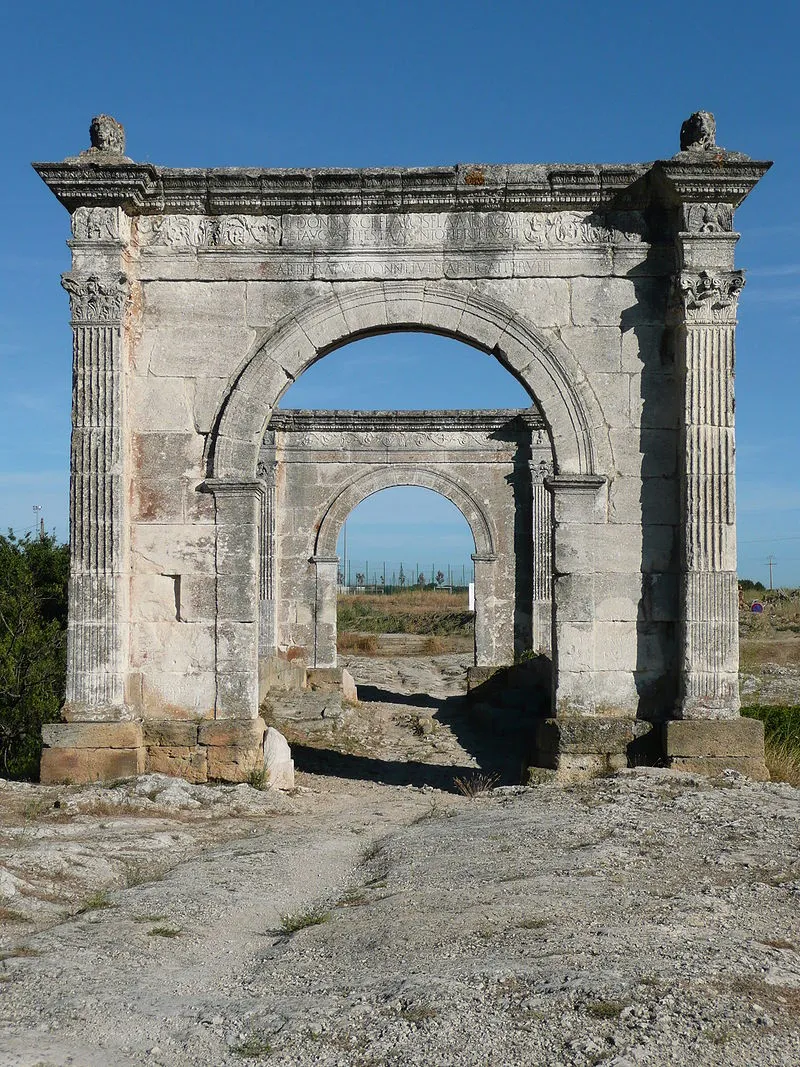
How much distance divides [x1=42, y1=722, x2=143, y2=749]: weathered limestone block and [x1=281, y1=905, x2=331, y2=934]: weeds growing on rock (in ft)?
11.3

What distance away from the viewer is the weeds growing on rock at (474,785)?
8078 mm

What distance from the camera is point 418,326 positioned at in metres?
8.48

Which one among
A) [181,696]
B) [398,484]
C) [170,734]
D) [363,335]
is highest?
[363,335]

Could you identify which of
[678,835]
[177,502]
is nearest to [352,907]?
[678,835]

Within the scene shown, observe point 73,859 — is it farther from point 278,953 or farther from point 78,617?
point 78,617

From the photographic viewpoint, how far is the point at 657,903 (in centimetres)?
449

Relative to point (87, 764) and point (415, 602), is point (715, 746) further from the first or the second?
point (415, 602)

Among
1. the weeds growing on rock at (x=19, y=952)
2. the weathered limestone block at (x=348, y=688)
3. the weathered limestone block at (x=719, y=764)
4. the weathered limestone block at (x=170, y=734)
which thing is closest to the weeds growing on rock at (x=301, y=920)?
the weeds growing on rock at (x=19, y=952)

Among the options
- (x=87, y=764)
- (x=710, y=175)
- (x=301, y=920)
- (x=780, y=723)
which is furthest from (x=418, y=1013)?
(x=780, y=723)

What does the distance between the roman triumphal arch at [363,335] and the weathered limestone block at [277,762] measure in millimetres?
155

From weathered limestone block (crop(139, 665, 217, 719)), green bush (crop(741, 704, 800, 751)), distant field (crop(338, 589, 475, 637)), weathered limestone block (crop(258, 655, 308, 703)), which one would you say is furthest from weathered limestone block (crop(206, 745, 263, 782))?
distant field (crop(338, 589, 475, 637))

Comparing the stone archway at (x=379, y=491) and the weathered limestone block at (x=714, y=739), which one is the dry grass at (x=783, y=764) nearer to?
the weathered limestone block at (x=714, y=739)

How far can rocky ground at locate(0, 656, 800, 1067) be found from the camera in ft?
10.3

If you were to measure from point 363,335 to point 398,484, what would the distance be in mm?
9940
